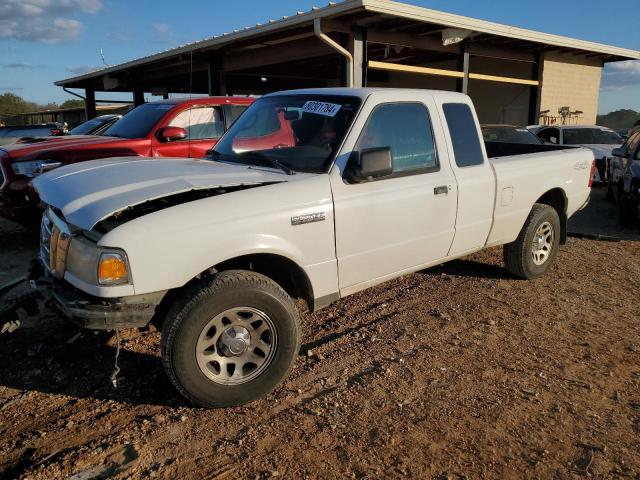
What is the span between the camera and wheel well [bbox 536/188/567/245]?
5.77 metres

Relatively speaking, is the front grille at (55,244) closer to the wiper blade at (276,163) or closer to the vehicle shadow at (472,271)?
the wiper blade at (276,163)

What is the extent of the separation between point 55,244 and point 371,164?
6.75 ft

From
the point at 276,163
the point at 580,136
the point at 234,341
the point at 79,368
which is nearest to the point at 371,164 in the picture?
the point at 276,163

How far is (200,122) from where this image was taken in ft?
24.7

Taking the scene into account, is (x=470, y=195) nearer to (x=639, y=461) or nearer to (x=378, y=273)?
(x=378, y=273)

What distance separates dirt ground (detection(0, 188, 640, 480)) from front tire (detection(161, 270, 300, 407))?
0.56 feet

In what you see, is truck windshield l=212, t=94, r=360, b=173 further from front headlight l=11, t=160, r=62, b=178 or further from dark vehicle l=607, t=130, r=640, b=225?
dark vehicle l=607, t=130, r=640, b=225

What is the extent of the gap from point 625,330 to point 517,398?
1782 millimetres

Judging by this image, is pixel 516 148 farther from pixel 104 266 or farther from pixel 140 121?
pixel 104 266

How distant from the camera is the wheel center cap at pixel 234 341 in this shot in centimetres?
307

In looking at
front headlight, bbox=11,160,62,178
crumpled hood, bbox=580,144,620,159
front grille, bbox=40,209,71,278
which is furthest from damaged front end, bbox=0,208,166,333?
crumpled hood, bbox=580,144,620,159

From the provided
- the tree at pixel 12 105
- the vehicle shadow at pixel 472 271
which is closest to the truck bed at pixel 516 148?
the vehicle shadow at pixel 472 271

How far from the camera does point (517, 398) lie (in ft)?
10.9

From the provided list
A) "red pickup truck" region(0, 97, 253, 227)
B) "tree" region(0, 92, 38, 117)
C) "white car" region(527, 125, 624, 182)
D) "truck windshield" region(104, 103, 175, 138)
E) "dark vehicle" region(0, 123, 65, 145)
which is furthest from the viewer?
"tree" region(0, 92, 38, 117)
